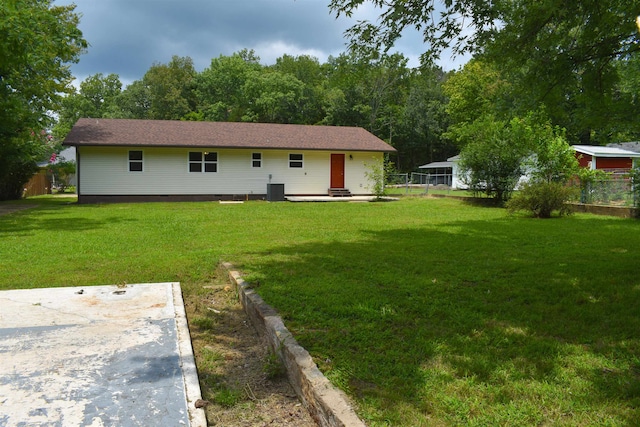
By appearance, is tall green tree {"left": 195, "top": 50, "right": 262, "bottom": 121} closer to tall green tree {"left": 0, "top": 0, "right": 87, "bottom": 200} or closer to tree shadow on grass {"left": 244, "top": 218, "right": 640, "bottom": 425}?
tall green tree {"left": 0, "top": 0, "right": 87, "bottom": 200}

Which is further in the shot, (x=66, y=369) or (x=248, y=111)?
(x=248, y=111)

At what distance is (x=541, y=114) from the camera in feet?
Result: 25.0

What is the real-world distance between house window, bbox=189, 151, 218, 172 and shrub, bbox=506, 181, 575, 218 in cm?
1369

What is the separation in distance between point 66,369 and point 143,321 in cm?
109

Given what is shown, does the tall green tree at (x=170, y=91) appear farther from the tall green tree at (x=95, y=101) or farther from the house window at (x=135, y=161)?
the house window at (x=135, y=161)

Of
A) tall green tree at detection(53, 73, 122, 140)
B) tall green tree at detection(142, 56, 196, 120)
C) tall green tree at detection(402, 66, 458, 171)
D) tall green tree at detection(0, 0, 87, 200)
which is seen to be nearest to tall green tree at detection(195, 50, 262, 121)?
tall green tree at detection(142, 56, 196, 120)

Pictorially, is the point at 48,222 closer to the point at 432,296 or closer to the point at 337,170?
the point at 432,296

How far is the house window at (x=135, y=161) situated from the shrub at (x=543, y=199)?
51.9ft

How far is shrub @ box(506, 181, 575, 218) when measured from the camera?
13.4 m

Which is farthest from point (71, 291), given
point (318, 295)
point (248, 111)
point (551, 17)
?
point (248, 111)

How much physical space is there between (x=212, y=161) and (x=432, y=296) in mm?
18571

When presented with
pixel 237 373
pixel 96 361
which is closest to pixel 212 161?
pixel 96 361

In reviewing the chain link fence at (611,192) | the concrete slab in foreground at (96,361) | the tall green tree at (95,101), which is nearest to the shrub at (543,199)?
the chain link fence at (611,192)

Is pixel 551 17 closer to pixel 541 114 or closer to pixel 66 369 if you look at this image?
pixel 541 114
